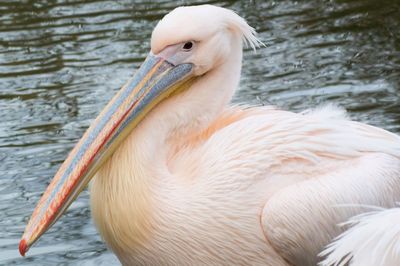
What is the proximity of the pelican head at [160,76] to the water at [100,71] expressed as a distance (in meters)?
1.03

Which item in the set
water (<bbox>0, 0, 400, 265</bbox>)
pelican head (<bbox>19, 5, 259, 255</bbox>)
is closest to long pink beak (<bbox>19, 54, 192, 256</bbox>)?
pelican head (<bbox>19, 5, 259, 255</bbox>)

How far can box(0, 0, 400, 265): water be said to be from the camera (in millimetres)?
6523

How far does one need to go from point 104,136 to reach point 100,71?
362 cm

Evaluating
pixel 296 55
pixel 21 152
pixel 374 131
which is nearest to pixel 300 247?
pixel 374 131

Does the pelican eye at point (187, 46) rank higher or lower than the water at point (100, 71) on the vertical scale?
higher

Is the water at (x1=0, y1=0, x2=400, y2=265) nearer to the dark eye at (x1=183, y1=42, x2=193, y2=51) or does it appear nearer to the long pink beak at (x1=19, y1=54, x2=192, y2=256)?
the long pink beak at (x1=19, y1=54, x2=192, y2=256)

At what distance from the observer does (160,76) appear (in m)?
5.18

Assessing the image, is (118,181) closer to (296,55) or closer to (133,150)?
(133,150)

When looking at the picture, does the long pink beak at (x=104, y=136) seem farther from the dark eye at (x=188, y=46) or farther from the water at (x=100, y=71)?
the water at (x=100, y=71)

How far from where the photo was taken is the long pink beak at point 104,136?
4.94 metres

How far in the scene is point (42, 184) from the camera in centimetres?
677

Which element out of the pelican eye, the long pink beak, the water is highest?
the pelican eye

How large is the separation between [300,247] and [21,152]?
2844mm

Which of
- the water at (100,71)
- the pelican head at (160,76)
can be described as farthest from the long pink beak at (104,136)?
the water at (100,71)
